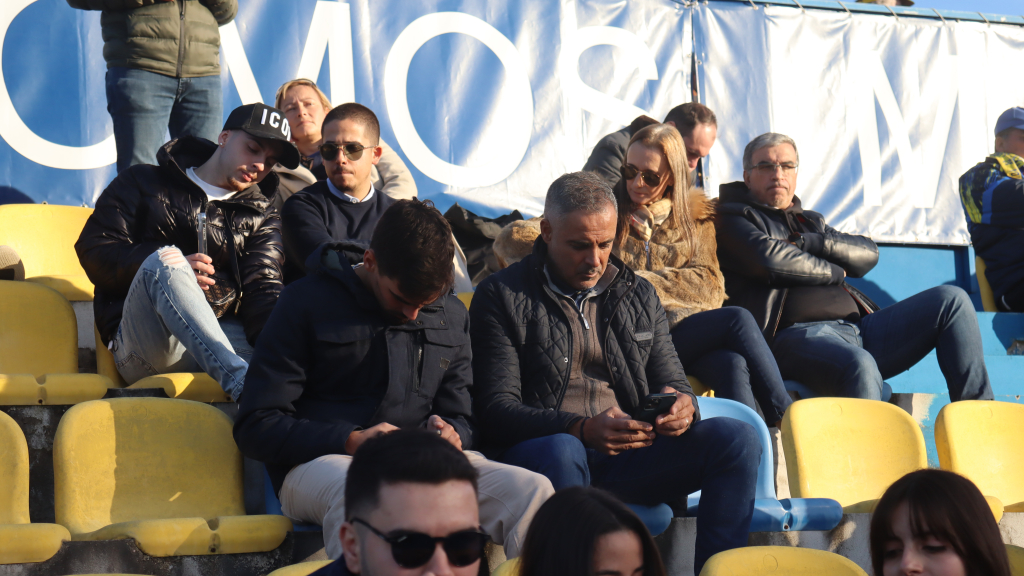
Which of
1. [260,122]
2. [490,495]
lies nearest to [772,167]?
[260,122]

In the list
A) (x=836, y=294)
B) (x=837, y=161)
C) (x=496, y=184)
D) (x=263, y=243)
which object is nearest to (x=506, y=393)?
(x=263, y=243)

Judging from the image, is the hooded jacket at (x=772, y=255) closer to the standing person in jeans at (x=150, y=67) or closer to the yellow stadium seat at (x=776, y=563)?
the yellow stadium seat at (x=776, y=563)

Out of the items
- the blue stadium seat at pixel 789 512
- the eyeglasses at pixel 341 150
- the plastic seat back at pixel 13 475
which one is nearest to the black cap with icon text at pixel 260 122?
the eyeglasses at pixel 341 150

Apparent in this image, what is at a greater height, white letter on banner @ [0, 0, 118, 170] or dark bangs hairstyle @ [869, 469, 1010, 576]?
white letter on banner @ [0, 0, 118, 170]

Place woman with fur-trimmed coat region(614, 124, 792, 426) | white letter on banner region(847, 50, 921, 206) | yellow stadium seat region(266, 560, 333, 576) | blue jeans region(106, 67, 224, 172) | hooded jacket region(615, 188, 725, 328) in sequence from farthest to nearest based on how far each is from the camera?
1. white letter on banner region(847, 50, 921, 206)
2. blue jeans region(106, 67, 224, 172)
3. hooded jacket region(615, 188, 725, 328)
4. woman with fur-trimmed coat region(614, 124, 792, 426)
5. yellow stadium seat region(266, 560, 333, 576)

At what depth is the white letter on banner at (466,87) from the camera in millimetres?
5754

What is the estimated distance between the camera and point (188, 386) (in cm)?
330

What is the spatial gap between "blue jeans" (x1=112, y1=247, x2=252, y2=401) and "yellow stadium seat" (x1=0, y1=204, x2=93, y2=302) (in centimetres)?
107

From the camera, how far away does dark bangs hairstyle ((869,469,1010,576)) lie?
2.20 m

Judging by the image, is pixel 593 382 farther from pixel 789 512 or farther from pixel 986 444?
pixel 986 444

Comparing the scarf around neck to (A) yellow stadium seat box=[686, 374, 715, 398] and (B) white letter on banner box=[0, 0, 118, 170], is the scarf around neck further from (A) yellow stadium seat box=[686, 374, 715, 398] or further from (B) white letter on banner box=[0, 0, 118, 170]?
(B) white letter on banner box=[0, 0, 118, 170]

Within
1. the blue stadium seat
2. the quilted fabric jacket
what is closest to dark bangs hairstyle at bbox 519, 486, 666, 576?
the quilted fabric jacket

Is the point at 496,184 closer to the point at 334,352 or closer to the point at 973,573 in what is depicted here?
the point at 334,352

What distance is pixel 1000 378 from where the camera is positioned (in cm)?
496
